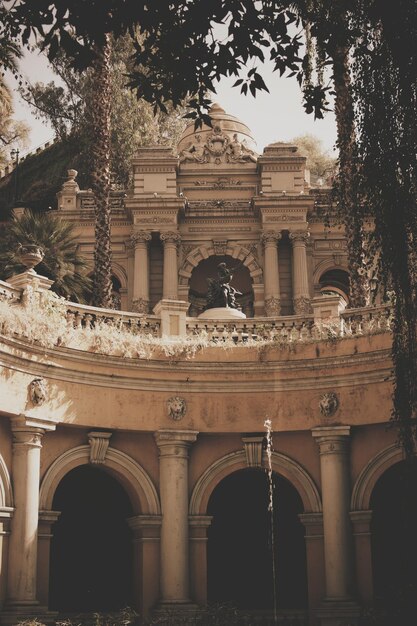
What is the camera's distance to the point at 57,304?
21.7 meters

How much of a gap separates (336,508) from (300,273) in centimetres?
1868

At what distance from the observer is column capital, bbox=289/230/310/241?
40.2m

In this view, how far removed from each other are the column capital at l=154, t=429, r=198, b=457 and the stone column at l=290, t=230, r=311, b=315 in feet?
56.4

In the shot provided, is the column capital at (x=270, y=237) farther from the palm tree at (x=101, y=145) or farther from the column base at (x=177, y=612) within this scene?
the column base at (x=177, y=612)

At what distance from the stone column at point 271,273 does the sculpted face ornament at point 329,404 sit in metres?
16.6

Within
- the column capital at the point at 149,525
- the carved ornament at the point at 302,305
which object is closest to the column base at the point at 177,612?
the column capital at the point at 149,525

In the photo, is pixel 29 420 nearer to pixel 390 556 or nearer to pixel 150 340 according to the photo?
pixel 150 340

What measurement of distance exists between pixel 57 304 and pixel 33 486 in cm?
408

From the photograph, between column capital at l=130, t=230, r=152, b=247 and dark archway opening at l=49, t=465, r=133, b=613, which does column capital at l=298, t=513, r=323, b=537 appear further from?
column capital at l=130, t=230, r=152, b=247

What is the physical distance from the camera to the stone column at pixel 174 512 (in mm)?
21844

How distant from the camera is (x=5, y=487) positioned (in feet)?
66.2

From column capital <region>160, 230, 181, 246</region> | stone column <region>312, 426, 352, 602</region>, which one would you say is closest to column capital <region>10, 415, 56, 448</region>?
stone column <region>312, 426, 352, 602</region>

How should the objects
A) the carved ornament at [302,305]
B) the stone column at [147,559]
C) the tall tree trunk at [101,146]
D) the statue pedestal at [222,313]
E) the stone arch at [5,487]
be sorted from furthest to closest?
the carved ornament at [302,305] → the tall tree trunk at [101,146] → the statue pedestal at [222,313] → the stone column at [147,559] → the stone arch at [5,487]

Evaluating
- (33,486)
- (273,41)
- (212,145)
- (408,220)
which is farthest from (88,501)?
(212,145)
